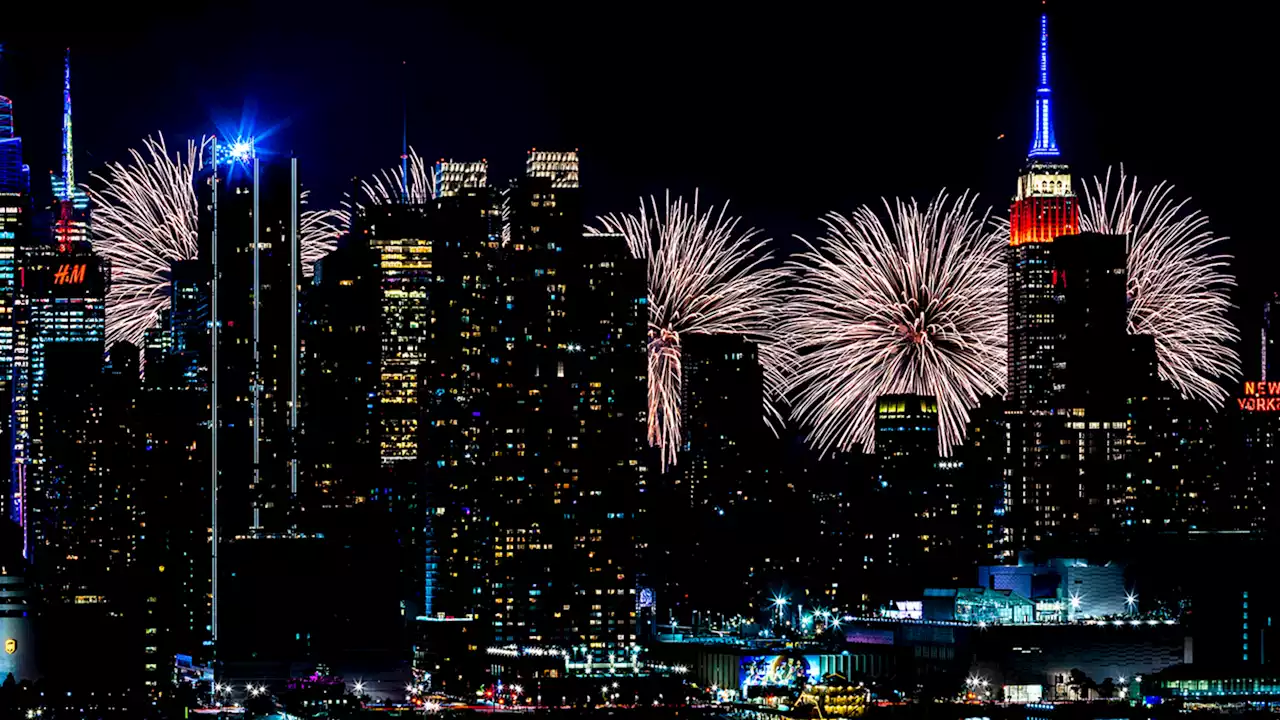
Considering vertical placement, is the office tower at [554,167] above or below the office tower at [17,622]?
above

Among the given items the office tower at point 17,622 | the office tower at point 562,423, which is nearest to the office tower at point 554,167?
the office tower at point 562,423

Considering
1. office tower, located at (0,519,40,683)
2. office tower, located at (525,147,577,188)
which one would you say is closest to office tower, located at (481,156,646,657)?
office tower, located at (525,147,577,188)

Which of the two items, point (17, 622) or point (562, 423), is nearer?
point (17, 622)

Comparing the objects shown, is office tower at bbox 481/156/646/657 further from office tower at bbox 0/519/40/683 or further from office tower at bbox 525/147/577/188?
office tower at bbox 0/519/40/683

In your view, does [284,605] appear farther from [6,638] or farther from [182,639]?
[6,638]

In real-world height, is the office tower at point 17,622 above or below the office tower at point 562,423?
below

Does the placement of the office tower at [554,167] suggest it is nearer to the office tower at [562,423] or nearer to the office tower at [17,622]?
the office tower at [562,423]

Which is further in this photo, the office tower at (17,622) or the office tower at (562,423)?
the office tower at (562,423)

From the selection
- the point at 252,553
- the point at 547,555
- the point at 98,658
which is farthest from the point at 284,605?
the point at 98,658

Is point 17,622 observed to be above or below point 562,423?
below
